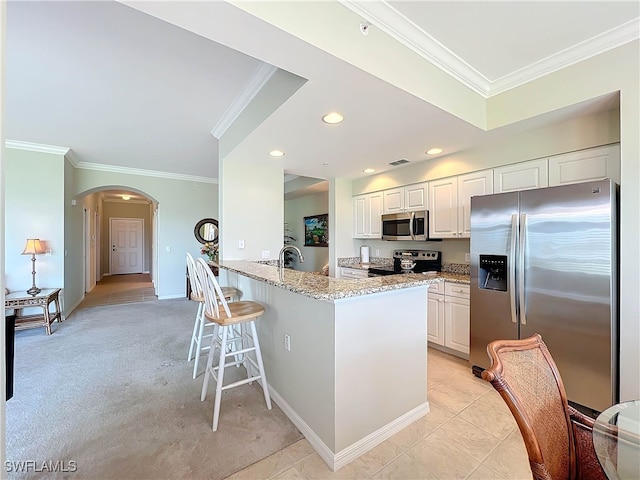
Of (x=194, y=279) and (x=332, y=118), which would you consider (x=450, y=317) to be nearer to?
(x=332, y=118)

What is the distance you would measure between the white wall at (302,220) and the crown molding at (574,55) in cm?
473

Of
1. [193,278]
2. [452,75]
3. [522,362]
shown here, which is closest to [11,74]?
[193,278]

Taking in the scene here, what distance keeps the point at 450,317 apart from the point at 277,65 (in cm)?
300

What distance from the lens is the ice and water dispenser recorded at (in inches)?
100

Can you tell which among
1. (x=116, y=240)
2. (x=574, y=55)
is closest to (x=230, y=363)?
(x=574, y=55)

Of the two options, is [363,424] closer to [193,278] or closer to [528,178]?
[193,278]

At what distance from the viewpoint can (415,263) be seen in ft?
12.9

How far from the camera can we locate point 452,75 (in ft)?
7.42

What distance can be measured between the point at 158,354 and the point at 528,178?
4431 millimetres

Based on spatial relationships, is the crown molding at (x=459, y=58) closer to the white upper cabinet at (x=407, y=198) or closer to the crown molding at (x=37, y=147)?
the white upper cabinet at (x=407, y=198)

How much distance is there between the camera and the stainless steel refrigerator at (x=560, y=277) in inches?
78.9

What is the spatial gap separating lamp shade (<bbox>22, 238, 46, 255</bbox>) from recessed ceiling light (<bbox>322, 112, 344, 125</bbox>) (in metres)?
4.70

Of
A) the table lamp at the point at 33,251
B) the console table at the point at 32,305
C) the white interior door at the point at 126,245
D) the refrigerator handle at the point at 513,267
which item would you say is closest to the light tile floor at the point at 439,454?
the refrigerator handle at the point at 513,267

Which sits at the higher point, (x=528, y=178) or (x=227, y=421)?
(x=528, y=178)
